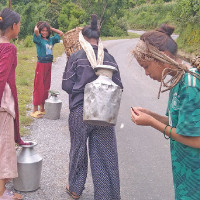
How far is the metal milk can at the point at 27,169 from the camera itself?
11.5 feet

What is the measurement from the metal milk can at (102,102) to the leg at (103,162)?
0.49m

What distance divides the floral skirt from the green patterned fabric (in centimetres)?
166

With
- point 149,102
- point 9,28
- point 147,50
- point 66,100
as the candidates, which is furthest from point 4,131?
point 149,102

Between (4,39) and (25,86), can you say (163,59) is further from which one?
(25,86)

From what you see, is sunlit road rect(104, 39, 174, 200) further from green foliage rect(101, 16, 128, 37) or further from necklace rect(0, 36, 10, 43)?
green foliage rect(101, 16, 128, 37)

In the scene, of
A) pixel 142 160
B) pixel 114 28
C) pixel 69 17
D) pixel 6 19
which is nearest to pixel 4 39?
pixel 6 19

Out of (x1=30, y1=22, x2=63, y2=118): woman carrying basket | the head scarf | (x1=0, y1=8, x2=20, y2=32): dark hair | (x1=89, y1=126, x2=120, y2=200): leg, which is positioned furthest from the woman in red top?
(x1=30, y1=22, x2=63, y2=118): woman carrying basket

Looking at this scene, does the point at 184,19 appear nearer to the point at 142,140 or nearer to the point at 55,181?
the point at 142,140

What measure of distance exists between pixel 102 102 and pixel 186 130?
98cm

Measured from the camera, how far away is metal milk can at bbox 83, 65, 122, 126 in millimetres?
2832

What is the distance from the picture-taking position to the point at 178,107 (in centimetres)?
208

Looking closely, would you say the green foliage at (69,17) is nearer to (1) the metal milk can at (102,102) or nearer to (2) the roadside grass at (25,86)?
(2) the roadside grass at (25,86)

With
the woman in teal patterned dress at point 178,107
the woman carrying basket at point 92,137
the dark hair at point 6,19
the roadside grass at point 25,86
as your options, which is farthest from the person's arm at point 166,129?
the roadside grass at point 25,86

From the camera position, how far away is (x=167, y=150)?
209 inches
